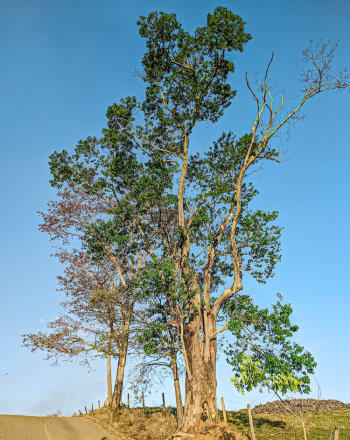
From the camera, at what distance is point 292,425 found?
18.7 m

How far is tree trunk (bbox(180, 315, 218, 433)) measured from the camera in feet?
53.7

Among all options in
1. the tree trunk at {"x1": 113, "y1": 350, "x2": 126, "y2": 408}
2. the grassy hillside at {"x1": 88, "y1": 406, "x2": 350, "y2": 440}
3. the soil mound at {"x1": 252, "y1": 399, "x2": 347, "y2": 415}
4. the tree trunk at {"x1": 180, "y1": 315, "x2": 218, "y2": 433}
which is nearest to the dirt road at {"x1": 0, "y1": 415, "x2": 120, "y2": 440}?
the grassy hillside at {"x1": 88, "y1": 406, "x2": 350, "y2": 440}

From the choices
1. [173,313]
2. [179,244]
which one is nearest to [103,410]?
[173,313]

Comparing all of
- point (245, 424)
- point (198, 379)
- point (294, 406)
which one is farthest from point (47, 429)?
point (294, 406)

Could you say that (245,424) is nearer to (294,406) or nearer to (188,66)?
(294,406)

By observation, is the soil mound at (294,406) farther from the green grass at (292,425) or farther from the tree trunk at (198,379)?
the tree trunk at (198,379)

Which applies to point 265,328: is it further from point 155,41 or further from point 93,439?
point 155,41

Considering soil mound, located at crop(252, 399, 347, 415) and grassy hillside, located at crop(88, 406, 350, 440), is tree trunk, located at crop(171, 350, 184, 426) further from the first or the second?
soil mound, located at crop(252, 399, 347, 415)

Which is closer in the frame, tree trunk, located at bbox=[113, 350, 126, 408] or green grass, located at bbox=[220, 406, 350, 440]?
green grass, located at bbox=[220, 406, 350, 440]

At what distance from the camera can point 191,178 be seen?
22.4m

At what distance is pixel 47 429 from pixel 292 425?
38.1ft

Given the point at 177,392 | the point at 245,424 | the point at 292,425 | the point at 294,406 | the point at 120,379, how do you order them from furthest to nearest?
the point at 120,379
the point at 294,406
the point at 245,424
the point at 177,392
the point at 292,425

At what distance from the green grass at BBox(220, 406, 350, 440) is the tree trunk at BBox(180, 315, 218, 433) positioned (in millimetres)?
1552

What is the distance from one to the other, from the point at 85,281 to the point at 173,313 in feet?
26.5
